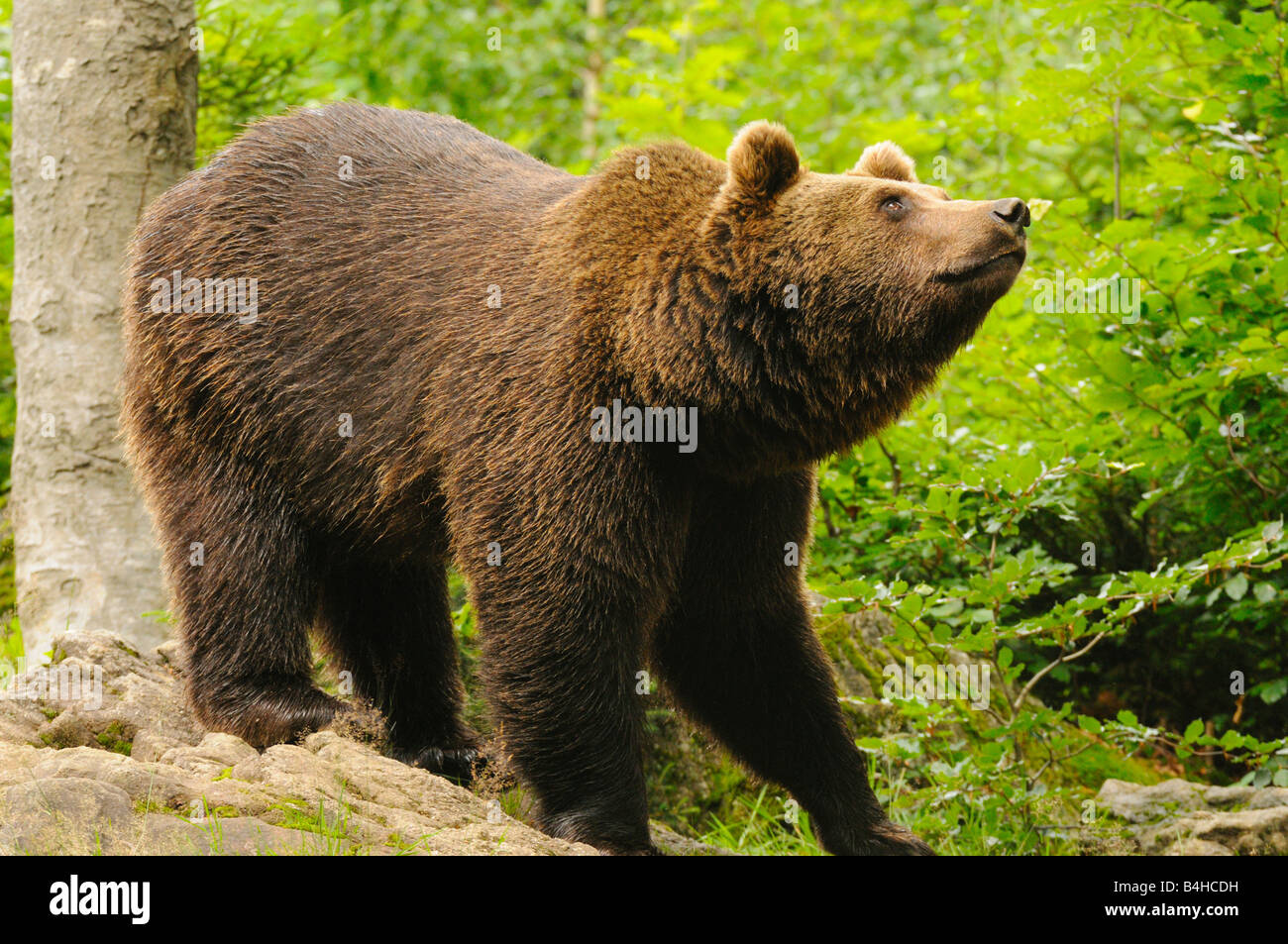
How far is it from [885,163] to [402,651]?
2.54 meters

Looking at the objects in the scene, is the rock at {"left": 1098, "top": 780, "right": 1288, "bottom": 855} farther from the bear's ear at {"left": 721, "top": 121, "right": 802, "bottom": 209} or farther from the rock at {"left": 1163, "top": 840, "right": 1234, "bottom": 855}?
the bear's ear at {"left": 721, "top": 121, "right": 802, "bottom": 209}

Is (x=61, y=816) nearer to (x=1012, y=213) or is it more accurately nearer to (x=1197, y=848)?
(x=1012, y=213)

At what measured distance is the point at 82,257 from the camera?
6.44 meters

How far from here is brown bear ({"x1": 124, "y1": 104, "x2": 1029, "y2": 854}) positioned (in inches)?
162

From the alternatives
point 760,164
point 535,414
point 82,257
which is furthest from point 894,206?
point 82,257

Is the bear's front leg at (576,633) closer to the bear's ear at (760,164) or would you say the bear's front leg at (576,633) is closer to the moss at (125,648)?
the bear's ear at (760,164)

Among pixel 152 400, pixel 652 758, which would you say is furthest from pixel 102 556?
→ pixel 652 758

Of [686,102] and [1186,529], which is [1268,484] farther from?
[686,102]

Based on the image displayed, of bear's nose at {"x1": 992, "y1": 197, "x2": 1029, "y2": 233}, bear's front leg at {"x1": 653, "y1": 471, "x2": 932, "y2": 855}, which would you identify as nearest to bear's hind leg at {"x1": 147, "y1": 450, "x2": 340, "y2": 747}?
bear's front leg at {"x1": 653, "y1": 471, "x2": 932, "y2": 855}

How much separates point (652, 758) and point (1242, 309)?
119 inches

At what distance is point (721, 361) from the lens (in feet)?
13.7

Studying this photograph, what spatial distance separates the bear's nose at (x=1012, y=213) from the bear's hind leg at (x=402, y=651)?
250 centimetres

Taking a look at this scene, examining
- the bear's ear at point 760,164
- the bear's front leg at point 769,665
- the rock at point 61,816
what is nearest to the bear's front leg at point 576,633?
the bear's front leg at point 769,665
